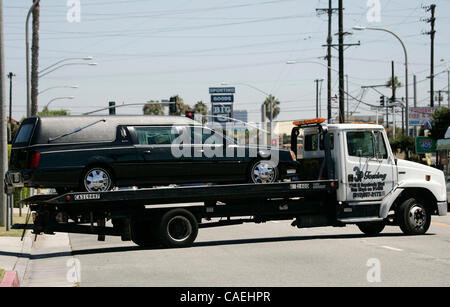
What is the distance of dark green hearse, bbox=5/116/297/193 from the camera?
14664 mm

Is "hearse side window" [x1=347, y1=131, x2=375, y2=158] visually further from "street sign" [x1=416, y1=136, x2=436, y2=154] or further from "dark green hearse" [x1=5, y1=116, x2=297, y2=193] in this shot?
"street sign" [x1=416, y1=136, x2=436, y2=154]

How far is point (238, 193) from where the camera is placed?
15430 mm

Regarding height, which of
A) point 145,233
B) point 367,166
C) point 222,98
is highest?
point 222,98

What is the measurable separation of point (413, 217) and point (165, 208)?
6152 millimetres

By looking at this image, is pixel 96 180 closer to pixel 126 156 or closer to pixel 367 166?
pixel 126 156

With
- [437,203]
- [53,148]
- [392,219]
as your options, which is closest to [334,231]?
[392,219]

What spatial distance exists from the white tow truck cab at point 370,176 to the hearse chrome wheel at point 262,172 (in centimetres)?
136

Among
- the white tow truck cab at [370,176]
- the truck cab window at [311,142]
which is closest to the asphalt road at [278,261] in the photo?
the white tow truck cab at [370,176]

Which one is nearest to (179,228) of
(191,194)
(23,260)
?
(191,194)

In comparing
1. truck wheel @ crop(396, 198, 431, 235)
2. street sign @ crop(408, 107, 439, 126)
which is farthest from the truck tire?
street sign @ crop(408, 107, 439, 126)

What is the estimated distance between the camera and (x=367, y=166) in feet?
55.2

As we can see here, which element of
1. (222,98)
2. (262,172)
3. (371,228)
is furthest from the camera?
(222,98)

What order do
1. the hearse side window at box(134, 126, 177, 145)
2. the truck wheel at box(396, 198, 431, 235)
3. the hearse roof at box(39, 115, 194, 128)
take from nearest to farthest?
the hearse roof at box(39, 115, 194, 128), the hearse side window at box(134, 126, 177, 145), the truck wheel at box(396, 198, 431, 235)
